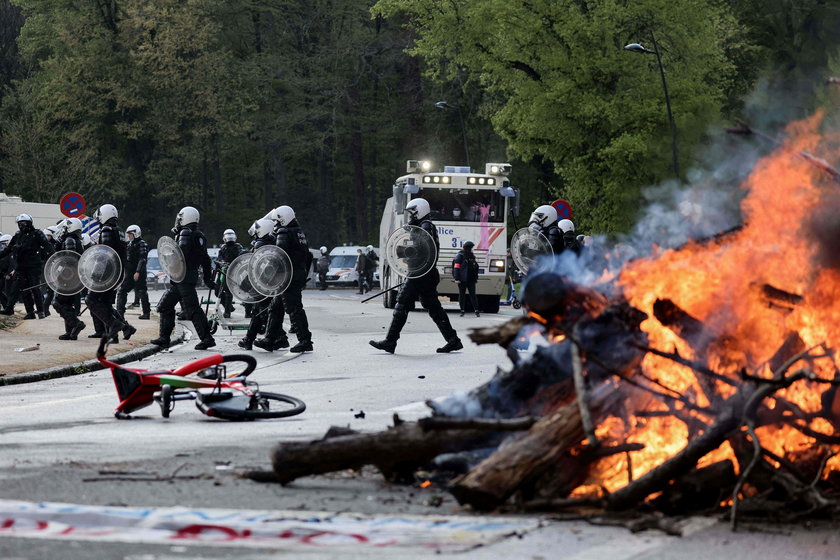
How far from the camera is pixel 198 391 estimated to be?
10.6m

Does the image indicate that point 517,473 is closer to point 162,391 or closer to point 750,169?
point 750,169

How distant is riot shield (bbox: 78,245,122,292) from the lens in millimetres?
20234

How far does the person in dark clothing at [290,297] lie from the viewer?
19328 mm

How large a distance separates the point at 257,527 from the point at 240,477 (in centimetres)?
137

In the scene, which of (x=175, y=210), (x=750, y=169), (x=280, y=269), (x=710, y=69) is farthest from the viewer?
(x=175, y=210)

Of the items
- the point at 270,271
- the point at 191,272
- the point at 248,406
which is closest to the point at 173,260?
the point at 191,272

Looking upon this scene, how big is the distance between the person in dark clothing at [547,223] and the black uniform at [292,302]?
407 centimetres

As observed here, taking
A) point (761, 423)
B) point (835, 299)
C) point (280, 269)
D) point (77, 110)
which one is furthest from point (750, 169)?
point (77, 110)

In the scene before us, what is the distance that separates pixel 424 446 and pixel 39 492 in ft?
6.37

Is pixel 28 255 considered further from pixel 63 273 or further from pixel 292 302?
pixel 292 302

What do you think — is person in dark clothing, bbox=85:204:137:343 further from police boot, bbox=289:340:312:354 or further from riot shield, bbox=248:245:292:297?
police boot, bbox=289:340:312:354

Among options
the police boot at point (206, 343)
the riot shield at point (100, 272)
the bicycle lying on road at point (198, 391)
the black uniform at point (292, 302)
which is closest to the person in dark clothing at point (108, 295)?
the riot shield at point (100, 272)

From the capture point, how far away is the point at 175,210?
236ft

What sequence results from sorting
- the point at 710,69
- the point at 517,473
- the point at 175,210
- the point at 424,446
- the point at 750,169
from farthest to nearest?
1. the point at 175,210
2. the point at 710,69
3. the point at 750,169
4. the point at 424,446
5. the point at 517,473
